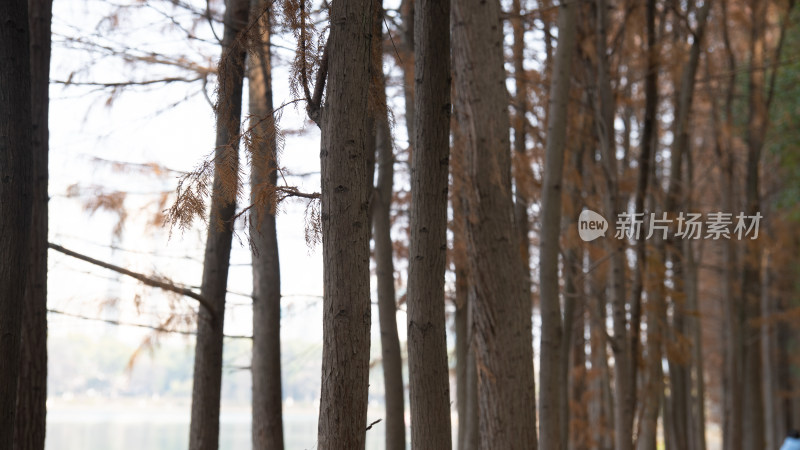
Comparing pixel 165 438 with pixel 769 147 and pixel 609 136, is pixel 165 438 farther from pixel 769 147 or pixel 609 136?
pixel 609 136

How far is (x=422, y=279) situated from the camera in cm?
311

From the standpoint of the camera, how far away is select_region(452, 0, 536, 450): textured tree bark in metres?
3.37

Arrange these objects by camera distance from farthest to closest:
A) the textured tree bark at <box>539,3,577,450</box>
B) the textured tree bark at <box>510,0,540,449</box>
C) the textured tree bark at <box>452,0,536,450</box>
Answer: the textured tree bark at <box>510,0,540,449</box> < the textured tree bark at <box>539,3,577,450</box> < the textured tree bark at <box>452,0,536,450</box>

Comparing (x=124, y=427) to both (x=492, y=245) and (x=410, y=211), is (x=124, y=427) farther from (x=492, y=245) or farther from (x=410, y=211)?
(x=492, y=245)

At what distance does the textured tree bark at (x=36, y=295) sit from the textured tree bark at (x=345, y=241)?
6.25 ft

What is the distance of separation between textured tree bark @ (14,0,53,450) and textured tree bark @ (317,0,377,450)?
191 cm

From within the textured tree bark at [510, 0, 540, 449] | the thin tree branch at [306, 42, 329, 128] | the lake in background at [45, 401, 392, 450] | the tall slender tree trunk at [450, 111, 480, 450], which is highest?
the textured tree bark at [510, 0, 540, 449]

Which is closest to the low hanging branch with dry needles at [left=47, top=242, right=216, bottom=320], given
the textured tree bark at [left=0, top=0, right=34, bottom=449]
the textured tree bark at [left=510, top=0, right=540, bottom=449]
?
the textured tree bark at [left=0, top=0, right=34, bottom=449]

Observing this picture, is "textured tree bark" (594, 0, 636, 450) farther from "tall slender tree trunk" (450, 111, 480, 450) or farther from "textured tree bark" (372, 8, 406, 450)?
"textured tree bark" (372, 8, 406, 450)

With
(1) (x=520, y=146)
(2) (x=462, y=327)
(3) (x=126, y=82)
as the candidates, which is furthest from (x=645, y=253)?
(3) (x=126, y=82)

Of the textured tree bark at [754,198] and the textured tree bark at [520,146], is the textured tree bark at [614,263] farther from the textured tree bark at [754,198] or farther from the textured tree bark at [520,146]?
the textured tree bark at [754,198]
